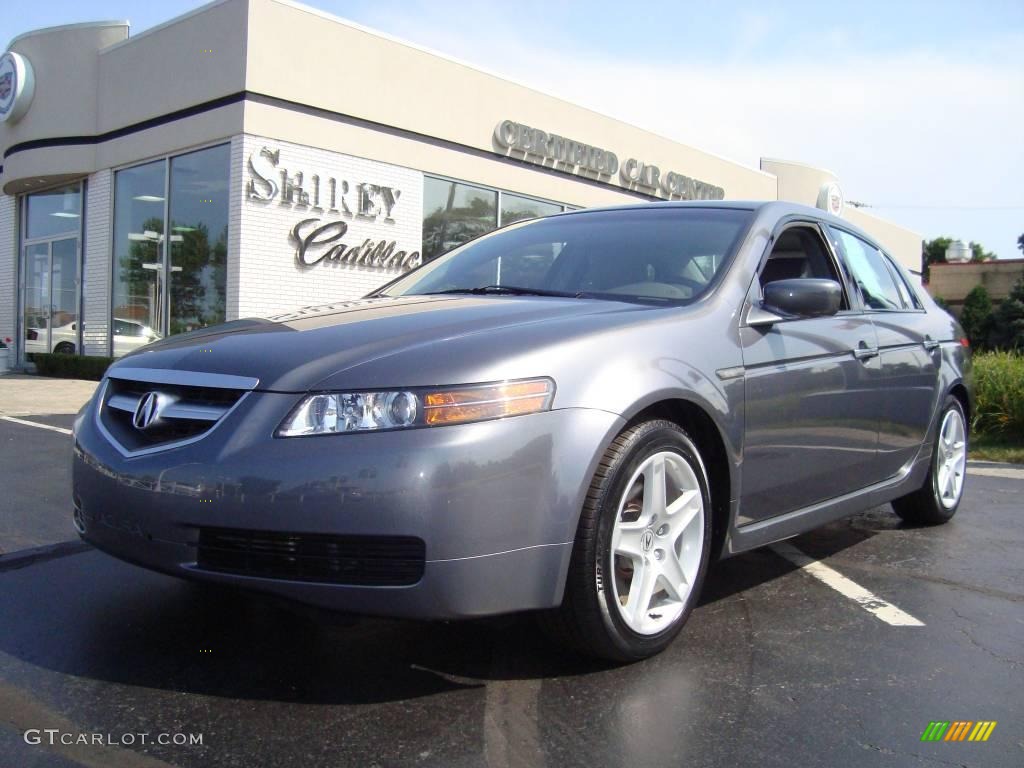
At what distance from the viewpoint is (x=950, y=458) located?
17.1 feet

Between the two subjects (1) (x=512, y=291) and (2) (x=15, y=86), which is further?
(2) (x=15, y=86)

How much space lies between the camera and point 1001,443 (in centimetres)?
1001

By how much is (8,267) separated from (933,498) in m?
20.9

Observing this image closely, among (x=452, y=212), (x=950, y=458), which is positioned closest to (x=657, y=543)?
(x=950, y=458)

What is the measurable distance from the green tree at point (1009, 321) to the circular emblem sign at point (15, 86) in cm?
2972

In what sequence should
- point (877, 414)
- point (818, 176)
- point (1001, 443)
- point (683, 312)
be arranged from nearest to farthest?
1. point (683, 312)
2. point (877, 414)
3. point (1001, 443)
4. point (818, 176)

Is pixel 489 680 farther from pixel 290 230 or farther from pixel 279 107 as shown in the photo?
pixel 279 107

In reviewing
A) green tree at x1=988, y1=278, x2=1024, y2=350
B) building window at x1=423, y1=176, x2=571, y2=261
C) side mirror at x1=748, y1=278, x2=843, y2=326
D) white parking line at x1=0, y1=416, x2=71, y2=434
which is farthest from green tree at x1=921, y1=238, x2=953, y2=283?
side mirror at x1=748, y1=278, x2=843, y2=326

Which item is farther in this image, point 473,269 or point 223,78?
point 223,78

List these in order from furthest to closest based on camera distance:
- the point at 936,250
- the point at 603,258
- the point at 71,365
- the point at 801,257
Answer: the point at 936,250 → the point at 71,365 → the point at 801,257 → the point at 603,258

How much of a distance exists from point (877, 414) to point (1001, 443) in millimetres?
6898

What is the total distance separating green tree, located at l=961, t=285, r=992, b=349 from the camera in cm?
3512

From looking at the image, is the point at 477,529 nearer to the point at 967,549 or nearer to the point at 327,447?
the point at 327,447

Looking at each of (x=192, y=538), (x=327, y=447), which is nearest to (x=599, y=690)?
(x=327, y=447)
